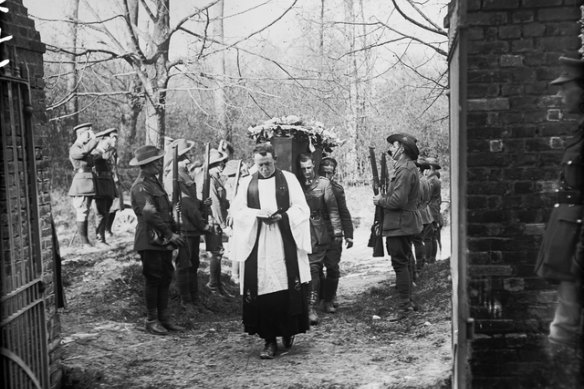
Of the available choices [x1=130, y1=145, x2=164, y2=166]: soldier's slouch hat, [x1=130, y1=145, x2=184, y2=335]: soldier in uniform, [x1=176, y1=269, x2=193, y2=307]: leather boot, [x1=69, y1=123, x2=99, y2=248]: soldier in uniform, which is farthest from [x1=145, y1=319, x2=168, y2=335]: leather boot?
[x1=69, y1=123, x2=99, y2=248]: soldier in uniform

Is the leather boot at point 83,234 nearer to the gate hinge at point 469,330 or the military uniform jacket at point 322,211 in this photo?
the military uniform jacket at point 322,211

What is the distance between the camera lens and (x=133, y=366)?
650 cm

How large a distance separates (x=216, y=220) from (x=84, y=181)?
143 inches

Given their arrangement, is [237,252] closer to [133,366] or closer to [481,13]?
Result: [133,366]

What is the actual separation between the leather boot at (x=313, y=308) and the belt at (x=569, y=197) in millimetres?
4901

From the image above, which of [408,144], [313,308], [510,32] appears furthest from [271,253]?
[510,32]

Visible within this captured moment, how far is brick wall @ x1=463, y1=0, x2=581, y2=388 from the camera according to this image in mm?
4199

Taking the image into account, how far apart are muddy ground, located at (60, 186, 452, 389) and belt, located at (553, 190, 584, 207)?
234 centimetres

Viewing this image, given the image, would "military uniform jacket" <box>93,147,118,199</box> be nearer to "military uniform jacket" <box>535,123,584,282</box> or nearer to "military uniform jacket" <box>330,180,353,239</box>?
"military uniform jacket" <box>330,180,353,239</box>

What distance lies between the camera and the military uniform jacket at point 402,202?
27.9ft

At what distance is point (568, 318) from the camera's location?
377cm

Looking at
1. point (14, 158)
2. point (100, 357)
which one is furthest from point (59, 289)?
point (14, 158)

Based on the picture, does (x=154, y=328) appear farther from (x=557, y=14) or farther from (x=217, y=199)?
(x=557, y=14)

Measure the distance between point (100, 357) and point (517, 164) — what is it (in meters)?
4.37
